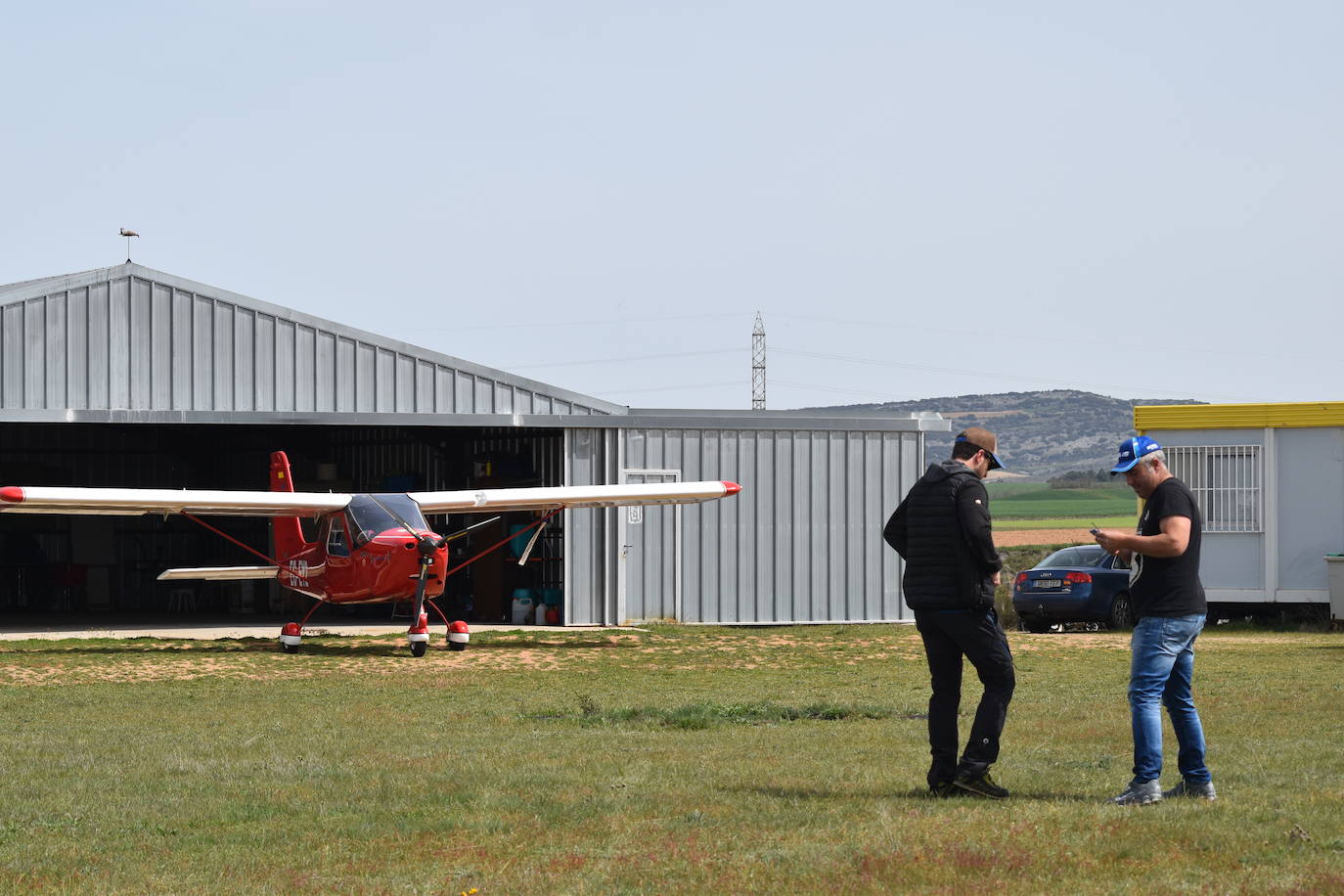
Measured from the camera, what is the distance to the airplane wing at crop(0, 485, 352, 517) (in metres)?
17.5

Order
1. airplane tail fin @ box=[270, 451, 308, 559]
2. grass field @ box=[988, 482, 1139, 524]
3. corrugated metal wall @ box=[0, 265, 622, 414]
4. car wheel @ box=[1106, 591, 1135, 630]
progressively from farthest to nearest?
grass field @ box=[988, 482, 1139, 524]
car wheel @ box=[1106, 591, 1135, 630]
corrugated metal wall @ box=[0, 265, 622, 414]
airplane tail fin @ box=[270, 451, 308, 559]

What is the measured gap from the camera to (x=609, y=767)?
841cm

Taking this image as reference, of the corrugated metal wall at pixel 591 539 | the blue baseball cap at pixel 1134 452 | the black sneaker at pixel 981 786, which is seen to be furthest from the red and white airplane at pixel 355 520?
the blue baseball cap at pixel 1134 452

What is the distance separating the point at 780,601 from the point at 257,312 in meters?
8.88

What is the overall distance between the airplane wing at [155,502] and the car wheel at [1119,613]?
34.8 ft

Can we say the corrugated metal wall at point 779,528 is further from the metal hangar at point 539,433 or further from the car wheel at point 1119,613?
the car wheel at point 1119,613

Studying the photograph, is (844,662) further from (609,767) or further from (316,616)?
(316,616)

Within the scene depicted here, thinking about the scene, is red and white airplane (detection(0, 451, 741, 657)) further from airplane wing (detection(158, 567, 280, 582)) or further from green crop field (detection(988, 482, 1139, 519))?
green crop field (detection(988, 482, 1139, 519))

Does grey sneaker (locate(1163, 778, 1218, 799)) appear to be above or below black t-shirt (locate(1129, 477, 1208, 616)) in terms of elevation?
below

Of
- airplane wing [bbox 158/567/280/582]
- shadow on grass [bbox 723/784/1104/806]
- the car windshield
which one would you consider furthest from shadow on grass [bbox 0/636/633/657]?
shadow on grass [bbox 723/784/1104/806]

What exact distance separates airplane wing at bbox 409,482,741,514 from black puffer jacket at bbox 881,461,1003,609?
13.0 metres

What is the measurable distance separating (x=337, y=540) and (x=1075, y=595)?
1009 centimetres

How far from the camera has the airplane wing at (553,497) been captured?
797 inches

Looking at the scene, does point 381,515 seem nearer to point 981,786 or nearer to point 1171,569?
point 981,786
